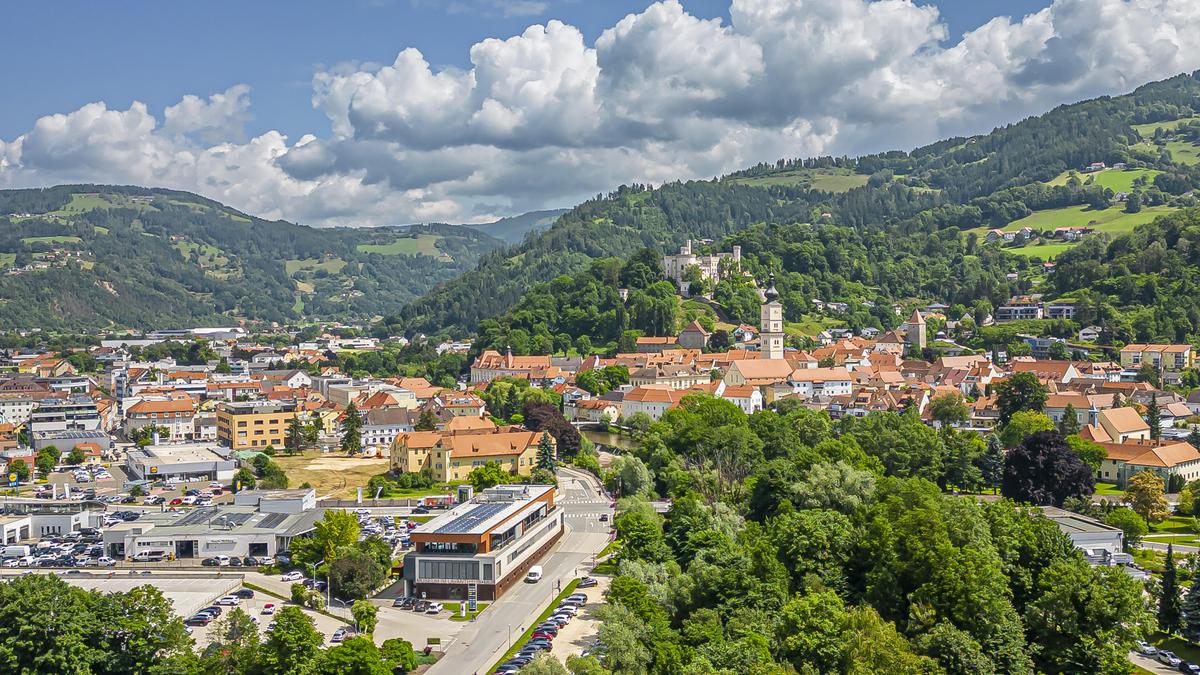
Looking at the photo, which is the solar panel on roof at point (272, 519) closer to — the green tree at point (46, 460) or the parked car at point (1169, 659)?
the green tree at point (46, 460)

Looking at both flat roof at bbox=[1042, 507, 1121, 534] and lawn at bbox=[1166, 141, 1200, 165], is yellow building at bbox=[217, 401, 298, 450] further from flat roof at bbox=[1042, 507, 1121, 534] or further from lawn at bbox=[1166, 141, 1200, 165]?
lawn at bbox=[1166, 141, 1200, 165]

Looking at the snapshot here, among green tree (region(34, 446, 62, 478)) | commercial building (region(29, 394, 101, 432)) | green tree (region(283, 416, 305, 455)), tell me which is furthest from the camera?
commercial building (region(29, 394, 101, 432))

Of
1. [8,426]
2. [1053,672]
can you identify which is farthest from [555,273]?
[1053,672]

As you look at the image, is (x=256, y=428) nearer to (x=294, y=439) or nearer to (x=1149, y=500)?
(x=294, y=439)

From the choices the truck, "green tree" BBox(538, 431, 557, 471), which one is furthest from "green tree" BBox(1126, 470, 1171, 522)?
the truck

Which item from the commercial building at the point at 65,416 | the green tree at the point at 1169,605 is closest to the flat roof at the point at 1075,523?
the green tree at the point at 1169,605
